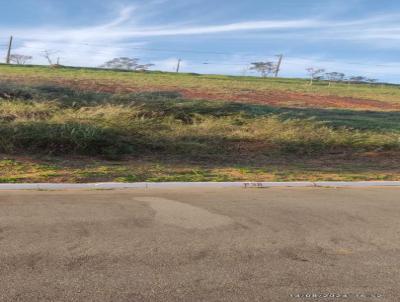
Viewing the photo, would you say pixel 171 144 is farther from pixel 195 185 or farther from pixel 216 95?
pixel 216 95

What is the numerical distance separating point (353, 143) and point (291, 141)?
1935 mm

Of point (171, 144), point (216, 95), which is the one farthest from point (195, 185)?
point (216, 95)

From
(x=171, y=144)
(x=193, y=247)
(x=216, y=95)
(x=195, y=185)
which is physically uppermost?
(x=216, y=95)

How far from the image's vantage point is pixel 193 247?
4723mm

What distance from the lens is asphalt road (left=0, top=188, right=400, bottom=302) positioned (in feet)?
12.3

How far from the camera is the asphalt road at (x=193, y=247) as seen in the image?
375 centimetres

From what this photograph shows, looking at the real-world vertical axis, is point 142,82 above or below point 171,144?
above

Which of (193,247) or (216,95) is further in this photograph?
(216,95)
